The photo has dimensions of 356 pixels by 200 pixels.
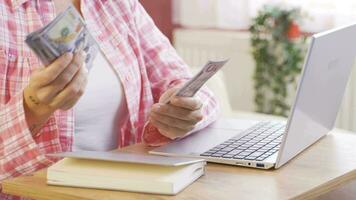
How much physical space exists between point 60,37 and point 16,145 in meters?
0.31

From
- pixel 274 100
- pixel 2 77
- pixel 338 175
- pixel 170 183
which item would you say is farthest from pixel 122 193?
pixel 274 100

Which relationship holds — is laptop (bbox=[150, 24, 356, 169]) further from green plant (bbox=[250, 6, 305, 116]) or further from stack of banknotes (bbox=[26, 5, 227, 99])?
green plant (bbox=[250, 6, 305, 116])

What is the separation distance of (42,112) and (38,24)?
0.93 feet

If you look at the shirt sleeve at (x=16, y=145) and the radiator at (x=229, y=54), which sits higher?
the shirt sleeve at (x=16, y=145)

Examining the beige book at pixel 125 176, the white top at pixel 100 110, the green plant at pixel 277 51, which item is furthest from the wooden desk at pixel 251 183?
the green plant at pixel 277 51

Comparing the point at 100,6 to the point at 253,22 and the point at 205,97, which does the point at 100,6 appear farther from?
the point at 253,22

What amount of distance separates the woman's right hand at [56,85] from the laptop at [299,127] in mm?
244

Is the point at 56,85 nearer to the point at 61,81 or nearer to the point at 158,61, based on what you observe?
the point at 61,81

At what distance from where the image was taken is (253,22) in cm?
347

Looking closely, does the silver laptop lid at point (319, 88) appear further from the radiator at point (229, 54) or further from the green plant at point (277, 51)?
the radiator at point (229, 54)

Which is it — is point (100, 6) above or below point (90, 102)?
above

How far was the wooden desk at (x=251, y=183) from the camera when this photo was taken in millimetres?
1264

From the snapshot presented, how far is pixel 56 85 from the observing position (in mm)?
1385

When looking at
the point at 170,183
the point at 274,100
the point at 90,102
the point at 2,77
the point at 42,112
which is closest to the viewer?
the point at 170,183
